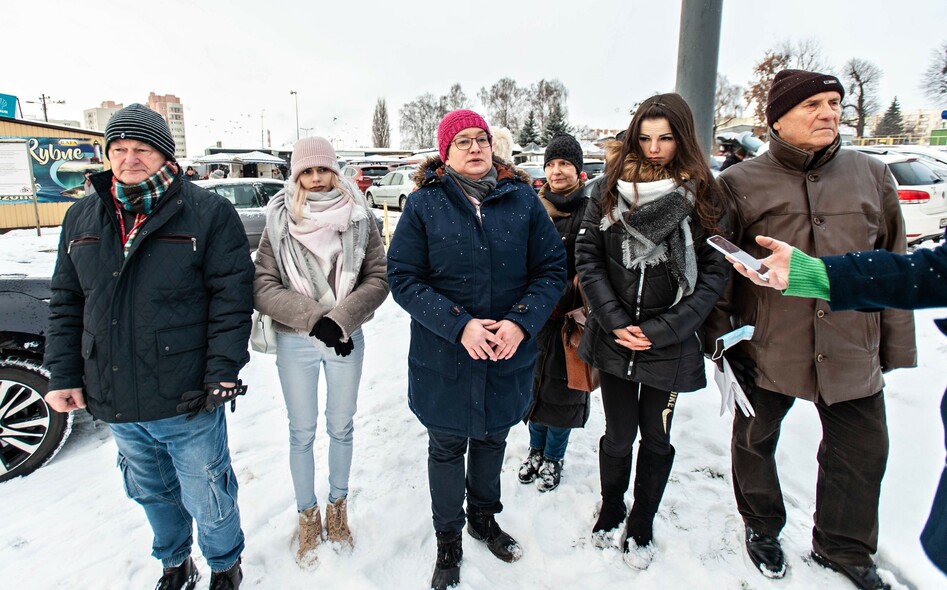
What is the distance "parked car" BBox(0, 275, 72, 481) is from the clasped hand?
2.91 metres

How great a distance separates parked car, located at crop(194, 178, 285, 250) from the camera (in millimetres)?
10688

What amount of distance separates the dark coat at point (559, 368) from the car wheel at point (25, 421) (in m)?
3.08

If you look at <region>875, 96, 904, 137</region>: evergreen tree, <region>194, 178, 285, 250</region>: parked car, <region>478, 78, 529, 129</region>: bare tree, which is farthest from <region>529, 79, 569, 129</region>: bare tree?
<region>194, 178, 285, 250</region>: parked car

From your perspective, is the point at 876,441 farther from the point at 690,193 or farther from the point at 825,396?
the point at 690,193

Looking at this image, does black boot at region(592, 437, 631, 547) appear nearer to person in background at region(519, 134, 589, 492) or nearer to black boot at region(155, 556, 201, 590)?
person in background at region(519, 134, 589, 492)

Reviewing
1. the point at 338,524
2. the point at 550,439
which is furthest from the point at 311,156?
the point at 550,439

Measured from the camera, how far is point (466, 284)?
85.3 inches

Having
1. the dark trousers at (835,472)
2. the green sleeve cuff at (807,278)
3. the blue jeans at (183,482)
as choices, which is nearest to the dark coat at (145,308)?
the blue jeans at (183,482)

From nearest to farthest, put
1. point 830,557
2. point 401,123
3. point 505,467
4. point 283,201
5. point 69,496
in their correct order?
point 830,557 < point 283,201 < point 69,496 < point 505,467 < point 401,123

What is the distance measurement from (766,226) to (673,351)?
706 millimetres

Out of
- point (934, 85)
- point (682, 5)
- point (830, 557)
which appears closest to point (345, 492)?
point (830, 557)

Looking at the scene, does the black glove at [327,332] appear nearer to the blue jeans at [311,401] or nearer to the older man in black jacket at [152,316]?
the blue jeans at [311,401]

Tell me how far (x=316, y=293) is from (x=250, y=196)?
33.7 ft

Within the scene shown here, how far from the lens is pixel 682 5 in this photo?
12.0 feet
